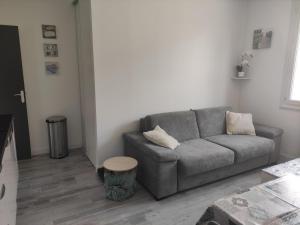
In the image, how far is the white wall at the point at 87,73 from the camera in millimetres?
2990

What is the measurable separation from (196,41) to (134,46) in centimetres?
110

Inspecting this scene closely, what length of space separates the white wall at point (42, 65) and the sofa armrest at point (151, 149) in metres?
1.50

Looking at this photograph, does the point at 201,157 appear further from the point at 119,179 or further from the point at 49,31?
the point at 49,31

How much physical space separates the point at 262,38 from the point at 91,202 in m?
3.64

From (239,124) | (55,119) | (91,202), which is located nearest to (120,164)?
(91,202)

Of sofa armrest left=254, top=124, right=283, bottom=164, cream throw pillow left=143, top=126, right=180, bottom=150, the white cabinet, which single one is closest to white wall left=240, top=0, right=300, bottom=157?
sofa armrest left=254, top=124, right=283, bottom=164

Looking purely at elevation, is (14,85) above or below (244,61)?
below

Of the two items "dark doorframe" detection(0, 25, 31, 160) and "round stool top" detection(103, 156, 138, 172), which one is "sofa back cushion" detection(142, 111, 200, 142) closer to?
"round stool top" detection(103, 156, 138, 172)

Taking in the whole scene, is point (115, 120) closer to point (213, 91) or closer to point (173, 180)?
point (173, 180)

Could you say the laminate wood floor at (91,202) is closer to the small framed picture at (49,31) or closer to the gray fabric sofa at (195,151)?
the gray fabric sofa at (195,151)

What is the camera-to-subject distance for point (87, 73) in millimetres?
3258

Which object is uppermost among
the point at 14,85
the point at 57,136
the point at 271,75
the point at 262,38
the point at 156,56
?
the point at 262,38

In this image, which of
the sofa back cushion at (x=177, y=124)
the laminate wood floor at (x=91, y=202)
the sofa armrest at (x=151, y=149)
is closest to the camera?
the laminate wood floor at (x=91, y=202)

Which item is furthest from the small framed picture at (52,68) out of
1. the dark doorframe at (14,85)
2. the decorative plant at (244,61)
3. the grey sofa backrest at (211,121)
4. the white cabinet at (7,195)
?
the decorative plant at (244,61)
